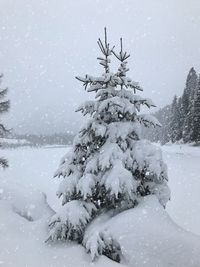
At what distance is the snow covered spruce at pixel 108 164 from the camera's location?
27.9 feet

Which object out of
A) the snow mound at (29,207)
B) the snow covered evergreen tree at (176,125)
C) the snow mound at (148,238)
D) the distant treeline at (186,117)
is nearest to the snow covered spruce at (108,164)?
the snow mound at (148,238)

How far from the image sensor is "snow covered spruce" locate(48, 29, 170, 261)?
851cm

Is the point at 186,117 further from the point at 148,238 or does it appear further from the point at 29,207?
the point at 148,238

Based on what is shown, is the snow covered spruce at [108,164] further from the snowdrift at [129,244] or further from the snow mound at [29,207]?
the snow mound at [29,207]

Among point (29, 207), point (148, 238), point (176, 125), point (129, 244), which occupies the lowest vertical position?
point (29, 207)

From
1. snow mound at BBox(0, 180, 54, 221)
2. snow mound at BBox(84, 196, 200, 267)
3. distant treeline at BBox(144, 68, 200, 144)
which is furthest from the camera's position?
distant treeline at BBox(144, 68, 200, 144)

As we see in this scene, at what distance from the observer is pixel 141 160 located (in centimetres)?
898

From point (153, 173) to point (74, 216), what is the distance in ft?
A: 7.55

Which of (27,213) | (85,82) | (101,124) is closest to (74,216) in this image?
(101,124)

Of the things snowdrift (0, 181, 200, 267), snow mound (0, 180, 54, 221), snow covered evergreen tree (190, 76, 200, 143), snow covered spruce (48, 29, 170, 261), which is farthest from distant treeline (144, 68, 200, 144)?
snowdrift (0, 181, 200, 267)

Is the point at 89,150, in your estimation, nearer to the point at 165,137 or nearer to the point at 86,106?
the point at 86,106

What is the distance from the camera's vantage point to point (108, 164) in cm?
860

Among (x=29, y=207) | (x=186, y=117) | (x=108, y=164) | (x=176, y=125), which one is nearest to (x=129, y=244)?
(x=108, y=164)

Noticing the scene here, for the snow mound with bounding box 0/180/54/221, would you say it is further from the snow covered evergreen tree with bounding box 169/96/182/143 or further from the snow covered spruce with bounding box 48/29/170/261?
the snow covered evergreen tree with bounding box 169/96/182/143
